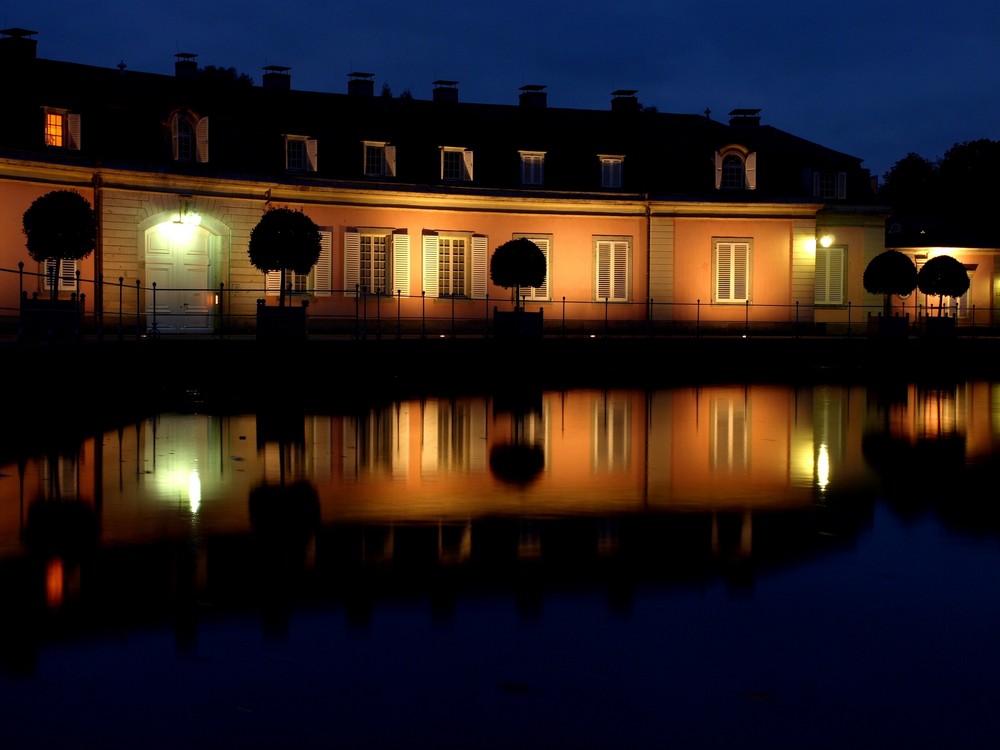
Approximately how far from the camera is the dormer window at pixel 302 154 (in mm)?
34781

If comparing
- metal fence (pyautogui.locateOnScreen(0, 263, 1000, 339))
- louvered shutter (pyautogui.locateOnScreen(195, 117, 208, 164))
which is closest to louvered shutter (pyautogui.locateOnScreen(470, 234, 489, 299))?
metal fence (pyautogui.locateOnScreen(0, 263, 1000, 339))

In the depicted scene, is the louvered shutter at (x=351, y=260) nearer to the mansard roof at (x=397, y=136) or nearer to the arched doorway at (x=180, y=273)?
the mansard roof at (x=397, y=136)

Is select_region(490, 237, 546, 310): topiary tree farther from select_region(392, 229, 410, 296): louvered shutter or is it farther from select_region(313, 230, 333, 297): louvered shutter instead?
select_region(313, 230, 333, 297): louvered shutter

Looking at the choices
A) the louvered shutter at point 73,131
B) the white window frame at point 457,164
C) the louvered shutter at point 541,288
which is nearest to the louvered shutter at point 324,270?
the white window frame at point 457,164

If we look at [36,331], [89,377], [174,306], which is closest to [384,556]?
[89,377]

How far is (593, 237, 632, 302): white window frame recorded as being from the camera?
38.1 meters

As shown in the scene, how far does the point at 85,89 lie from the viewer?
31.6 m

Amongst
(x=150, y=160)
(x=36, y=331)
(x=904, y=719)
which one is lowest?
(x=904, y=719)

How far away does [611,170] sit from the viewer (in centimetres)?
3828

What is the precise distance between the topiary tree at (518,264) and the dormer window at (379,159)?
5.58 metres

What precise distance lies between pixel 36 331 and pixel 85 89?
13365 millimetres

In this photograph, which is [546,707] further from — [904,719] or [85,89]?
[85,89]

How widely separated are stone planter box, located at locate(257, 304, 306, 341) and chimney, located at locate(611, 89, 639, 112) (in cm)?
1936

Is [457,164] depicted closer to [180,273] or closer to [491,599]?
[180,273]
